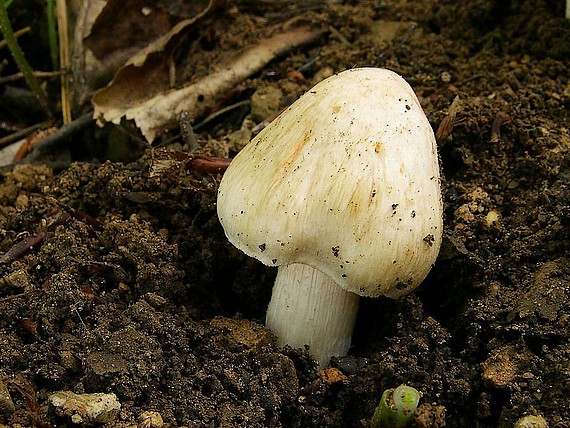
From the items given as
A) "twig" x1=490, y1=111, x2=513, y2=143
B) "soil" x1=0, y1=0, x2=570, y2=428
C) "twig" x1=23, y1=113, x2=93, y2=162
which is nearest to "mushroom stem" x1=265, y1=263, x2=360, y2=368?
"soil" x1=0, y1=0, x2=570, y2=428

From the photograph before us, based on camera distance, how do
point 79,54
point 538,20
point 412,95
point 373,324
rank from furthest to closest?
point 79,54 → point 538,20 → point 373,324 → point 412,95

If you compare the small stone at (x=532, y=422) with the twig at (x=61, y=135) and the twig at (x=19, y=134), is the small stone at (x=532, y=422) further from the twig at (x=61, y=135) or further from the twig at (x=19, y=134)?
the twig at (x=19, y=134)

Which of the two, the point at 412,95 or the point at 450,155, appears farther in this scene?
the point at 450,155

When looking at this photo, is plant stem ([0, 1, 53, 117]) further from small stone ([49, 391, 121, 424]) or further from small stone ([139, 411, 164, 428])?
small stone ([139, 411, 164, 428])

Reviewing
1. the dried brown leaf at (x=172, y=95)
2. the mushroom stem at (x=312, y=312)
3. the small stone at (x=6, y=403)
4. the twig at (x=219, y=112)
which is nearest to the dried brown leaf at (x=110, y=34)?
the dried brown leaf at (x=172, y=95)

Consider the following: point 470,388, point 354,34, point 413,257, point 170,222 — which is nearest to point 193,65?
point 354,34

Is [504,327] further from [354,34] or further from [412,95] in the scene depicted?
[354,34]
